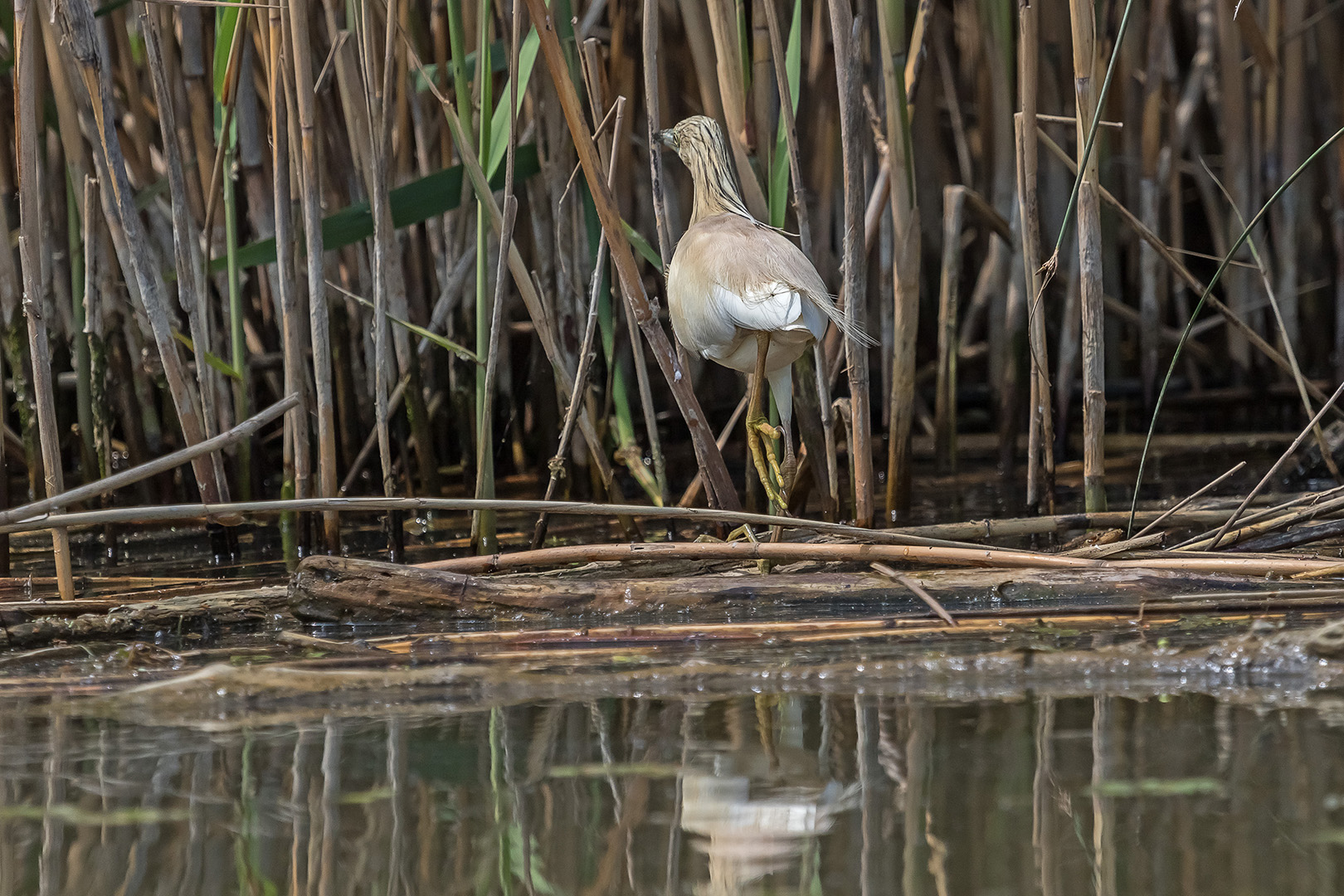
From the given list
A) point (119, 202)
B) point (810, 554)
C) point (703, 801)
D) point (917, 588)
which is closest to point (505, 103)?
point (119, 202)

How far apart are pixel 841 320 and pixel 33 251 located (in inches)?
62.3

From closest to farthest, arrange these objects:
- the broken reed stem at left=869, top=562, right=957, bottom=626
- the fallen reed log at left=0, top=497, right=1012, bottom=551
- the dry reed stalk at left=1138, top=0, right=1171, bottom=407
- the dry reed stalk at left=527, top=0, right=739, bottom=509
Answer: the fallen reed log at left=0, top=497, right=1012, bottom=551
the broken reed stem at left=869, top=562, right=957, bottom=626
the dry reed stalk at left=527, top=0, right=739, bottom=509
the dry reed stalk at left=1138, top=0, right=1171, bottom=407

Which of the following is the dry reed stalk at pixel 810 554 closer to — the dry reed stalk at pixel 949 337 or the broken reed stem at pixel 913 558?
the broken reed stem at pixel 913 558

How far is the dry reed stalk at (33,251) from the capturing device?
2.39 metres

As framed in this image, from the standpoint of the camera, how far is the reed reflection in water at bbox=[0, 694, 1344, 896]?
3.92ft

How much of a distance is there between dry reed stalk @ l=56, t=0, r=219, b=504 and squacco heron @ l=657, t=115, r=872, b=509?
1.07m

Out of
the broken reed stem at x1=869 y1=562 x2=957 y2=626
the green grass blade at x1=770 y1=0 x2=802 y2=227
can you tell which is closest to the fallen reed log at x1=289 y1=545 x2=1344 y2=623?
the broken reed stem at x1=869 y1=562 x2=957 y2=626

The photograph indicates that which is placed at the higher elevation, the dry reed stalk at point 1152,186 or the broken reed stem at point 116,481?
the dry reed stalk at point 1152,186

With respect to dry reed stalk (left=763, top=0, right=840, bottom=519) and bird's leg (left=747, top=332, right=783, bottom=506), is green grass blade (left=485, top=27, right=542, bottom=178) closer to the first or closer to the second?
dry reed stalk (left=763, top=0, right=840, bottom=519)

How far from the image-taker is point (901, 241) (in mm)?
3045

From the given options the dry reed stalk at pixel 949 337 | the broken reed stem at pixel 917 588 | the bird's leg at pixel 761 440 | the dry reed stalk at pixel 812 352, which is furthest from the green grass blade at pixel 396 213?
the broken reed stem at pixel 917 588

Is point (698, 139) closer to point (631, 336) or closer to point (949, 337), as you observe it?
point (631, 336)

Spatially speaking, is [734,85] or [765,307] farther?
[734,85]

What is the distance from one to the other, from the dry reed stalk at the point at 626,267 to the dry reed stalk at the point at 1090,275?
30.8 inches
